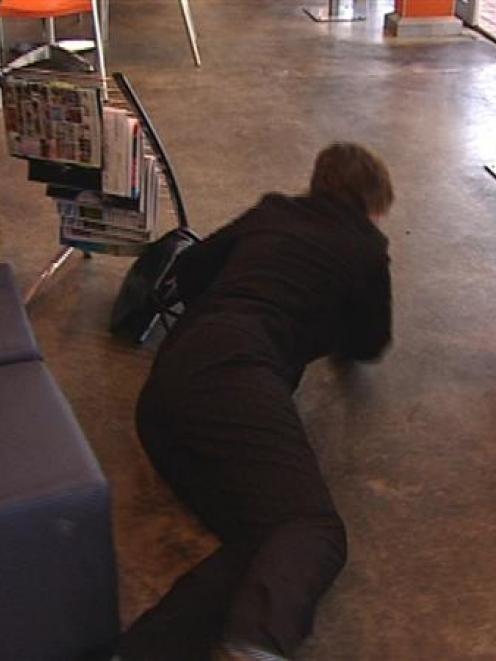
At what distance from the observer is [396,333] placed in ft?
9.30

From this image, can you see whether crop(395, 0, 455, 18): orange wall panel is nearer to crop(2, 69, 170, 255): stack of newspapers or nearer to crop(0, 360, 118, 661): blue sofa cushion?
crop(2, 69, 170, 255): stack of newspapers

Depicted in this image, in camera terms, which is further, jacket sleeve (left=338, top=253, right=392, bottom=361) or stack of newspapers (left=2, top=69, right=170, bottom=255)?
stack of newspapers (left=2, top=69, right=170, bottom=255)

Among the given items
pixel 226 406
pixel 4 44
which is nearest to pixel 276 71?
pixel 4 44

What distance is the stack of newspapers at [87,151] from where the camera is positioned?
258cm

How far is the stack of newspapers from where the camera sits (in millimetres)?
2580

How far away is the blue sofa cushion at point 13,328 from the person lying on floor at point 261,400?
26cm

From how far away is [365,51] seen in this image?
18.4 feet

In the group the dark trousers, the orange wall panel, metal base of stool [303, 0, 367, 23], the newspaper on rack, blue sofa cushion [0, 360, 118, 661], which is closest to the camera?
blue sofa cushion [0, 360, 118, 661]

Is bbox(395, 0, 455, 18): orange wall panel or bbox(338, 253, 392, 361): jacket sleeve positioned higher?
bbox(338, 253, 392, 361): jacket sleeve

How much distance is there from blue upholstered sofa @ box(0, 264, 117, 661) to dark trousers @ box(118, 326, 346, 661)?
0.34 ft

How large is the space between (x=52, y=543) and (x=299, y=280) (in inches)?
32.4

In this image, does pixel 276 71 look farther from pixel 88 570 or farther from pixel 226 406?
pixel 88 570

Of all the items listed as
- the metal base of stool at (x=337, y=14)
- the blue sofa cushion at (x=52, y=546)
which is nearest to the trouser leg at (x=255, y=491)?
the blue sofa cushion at (x=52, y=546)

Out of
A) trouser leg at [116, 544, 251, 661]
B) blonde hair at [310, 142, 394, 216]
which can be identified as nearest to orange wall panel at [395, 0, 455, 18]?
blonde hair at [310, 142, 394, 216]
